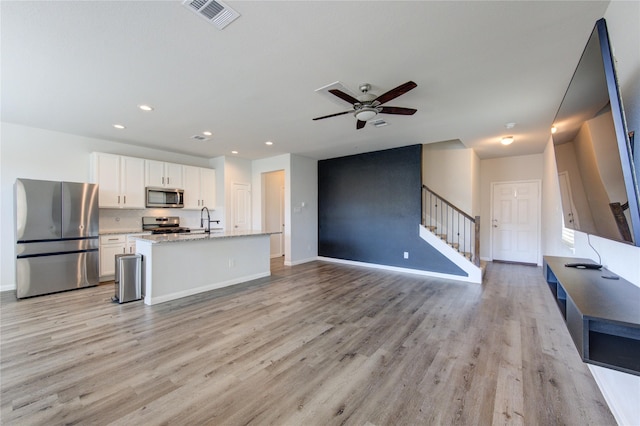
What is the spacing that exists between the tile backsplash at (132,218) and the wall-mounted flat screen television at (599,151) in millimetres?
6311

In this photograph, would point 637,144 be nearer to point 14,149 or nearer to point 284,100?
point 284,100

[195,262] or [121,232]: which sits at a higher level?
[121,232]

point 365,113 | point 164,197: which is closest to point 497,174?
point 365,113

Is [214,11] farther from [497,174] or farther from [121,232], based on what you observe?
[497,174]

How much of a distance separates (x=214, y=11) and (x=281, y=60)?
2.32 feet

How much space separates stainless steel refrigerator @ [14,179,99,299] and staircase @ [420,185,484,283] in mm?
6227

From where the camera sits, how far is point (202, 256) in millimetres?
4266

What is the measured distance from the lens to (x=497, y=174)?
6844mm

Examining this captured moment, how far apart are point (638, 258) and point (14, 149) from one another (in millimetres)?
7587

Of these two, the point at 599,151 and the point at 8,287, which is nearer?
the point at 599,151

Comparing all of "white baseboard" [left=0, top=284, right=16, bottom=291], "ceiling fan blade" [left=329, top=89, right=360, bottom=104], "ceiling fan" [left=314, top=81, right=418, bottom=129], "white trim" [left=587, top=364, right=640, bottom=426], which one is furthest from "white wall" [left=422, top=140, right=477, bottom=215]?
"white baseboard" [left=0, top=284, right=16, bottom=291]

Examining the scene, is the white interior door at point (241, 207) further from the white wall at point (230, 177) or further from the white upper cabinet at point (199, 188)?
the white upper cabinet at point (199, 188)

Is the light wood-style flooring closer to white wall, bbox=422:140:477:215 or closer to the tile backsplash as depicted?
the tile backsplash

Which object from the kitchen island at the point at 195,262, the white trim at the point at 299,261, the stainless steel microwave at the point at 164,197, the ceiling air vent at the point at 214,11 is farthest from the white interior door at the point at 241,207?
the ceiling air vent at the point at 214,11
